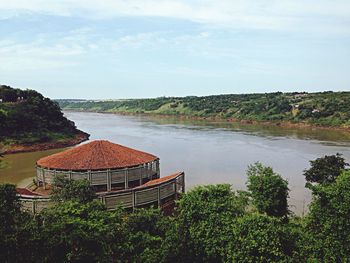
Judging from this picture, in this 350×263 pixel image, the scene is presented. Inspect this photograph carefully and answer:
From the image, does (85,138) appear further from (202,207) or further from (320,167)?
(202,207)

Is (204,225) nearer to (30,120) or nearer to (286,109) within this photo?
(30,120)

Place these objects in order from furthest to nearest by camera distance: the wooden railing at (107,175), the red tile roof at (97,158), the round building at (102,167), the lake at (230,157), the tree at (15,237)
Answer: the lake at (230,157) < the red tile roof at (97,158) < the round building at (102,167) < the wooden railing at (107,175) < the tree at (15,237)

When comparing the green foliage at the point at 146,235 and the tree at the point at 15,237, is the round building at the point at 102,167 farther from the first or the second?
the tree at the point at 15,237

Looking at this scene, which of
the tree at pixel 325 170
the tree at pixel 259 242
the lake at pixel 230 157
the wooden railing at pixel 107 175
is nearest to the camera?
the tree at pixel 259 242

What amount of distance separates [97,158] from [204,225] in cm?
1047

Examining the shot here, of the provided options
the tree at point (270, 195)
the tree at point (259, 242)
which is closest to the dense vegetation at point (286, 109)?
the tree at point (270, 195)

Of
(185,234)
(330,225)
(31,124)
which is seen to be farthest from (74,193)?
(31,124)

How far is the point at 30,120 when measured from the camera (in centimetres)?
5728

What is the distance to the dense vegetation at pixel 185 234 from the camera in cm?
920

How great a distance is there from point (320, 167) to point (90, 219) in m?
18.2

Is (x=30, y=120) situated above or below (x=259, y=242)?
above

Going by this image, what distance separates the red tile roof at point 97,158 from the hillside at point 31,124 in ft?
95.6

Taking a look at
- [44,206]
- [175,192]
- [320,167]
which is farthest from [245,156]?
[44,206]

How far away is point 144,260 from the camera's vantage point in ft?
30.9
